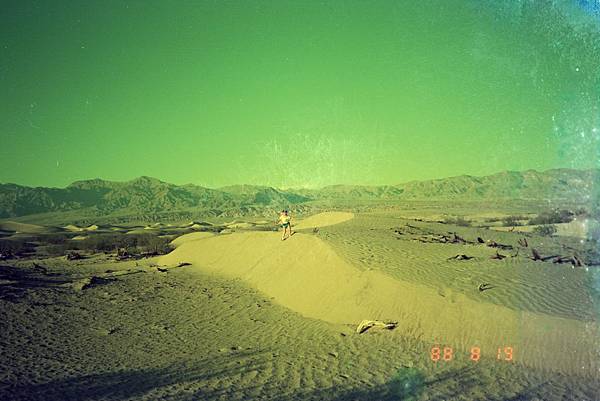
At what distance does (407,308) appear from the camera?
11.1 metres

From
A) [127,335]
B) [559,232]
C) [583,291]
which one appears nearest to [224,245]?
[127,335]

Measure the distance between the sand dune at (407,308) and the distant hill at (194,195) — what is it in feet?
260

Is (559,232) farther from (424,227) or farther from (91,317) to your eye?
(91,317)

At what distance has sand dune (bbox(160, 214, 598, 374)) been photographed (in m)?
8.60

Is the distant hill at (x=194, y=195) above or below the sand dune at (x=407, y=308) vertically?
above

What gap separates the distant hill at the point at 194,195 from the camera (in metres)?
107
